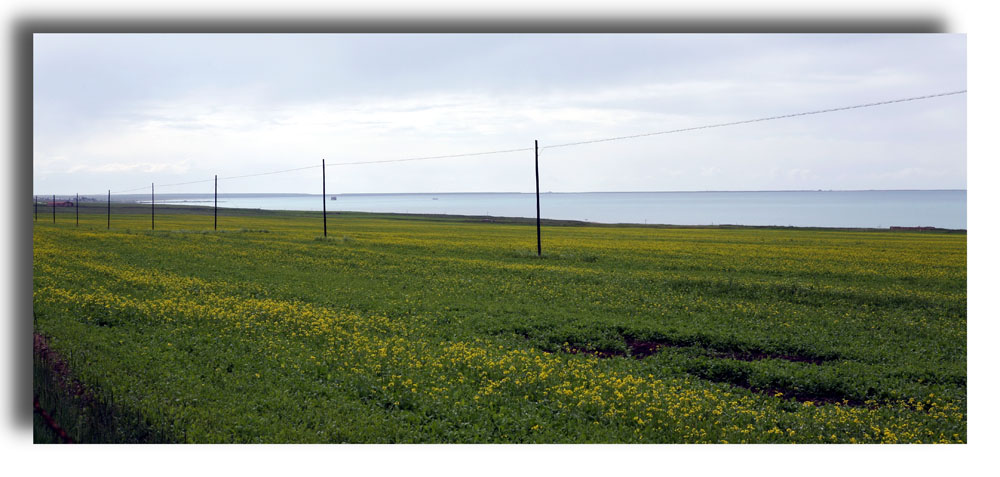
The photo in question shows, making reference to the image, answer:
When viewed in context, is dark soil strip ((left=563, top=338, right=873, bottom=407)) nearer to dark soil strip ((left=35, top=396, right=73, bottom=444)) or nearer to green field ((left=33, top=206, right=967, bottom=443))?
green field ((left=33, top=206, right=967, bottom=443))

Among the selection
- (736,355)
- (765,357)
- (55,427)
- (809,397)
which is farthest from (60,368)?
(765,357)

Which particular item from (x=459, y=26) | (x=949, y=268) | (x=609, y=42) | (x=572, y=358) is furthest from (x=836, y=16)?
(x=949, y=268)

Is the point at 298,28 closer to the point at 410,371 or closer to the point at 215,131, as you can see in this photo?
the point at 410,371

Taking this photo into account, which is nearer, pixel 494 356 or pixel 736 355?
pixel 494 356

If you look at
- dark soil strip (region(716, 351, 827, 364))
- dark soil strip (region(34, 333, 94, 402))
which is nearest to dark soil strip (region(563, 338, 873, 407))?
dark soil strip (region(716, 351, 827, 364))

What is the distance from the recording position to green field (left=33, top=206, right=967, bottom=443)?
796cm

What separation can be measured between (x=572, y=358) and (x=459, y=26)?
18.0 ft

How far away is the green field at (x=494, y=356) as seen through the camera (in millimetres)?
7961

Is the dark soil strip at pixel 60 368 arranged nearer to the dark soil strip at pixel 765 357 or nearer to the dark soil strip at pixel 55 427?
the dark soil strip at pixel 55 427

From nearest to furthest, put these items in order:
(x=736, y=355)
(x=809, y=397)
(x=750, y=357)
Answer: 1. (x=809, y=397)
2. (x=750, y=357)
3. (x=736, y=355)

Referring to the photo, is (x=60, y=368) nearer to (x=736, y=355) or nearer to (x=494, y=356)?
(x=494, y=356)

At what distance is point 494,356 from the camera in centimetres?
1074

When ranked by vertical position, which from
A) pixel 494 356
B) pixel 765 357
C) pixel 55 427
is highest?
pixel 494 356

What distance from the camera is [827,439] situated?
303 inches
